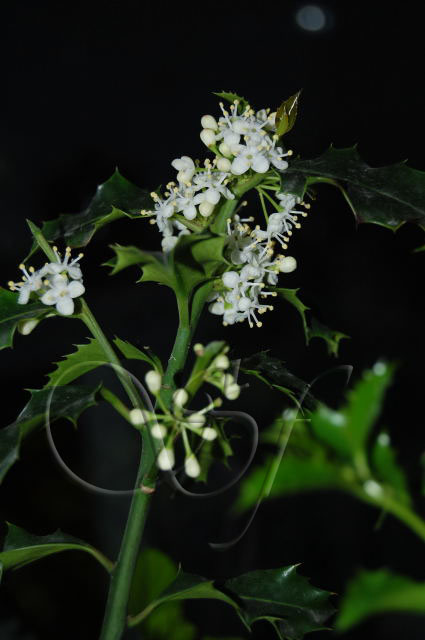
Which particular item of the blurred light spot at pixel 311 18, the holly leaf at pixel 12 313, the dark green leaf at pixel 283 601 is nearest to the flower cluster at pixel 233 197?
the holly leaf at pixel 12 313

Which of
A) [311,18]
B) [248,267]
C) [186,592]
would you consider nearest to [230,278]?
[248,267]

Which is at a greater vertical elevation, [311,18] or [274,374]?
[311,18]

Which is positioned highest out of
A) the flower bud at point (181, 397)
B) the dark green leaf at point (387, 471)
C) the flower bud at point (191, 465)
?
the dark green leaf at point (387, 471)

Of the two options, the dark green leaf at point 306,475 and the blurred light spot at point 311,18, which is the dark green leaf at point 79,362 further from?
the blurred light spot at point 311,18

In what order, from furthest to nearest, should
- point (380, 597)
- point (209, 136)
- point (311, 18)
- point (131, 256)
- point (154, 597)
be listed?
point (311, 18)
point (154, 597)
point (209, 136)
point (131, 256)
point (380, 597)

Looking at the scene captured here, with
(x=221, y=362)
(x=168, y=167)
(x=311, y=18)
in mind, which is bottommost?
(x=168, y=167)

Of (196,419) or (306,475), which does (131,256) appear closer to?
(196,419)
